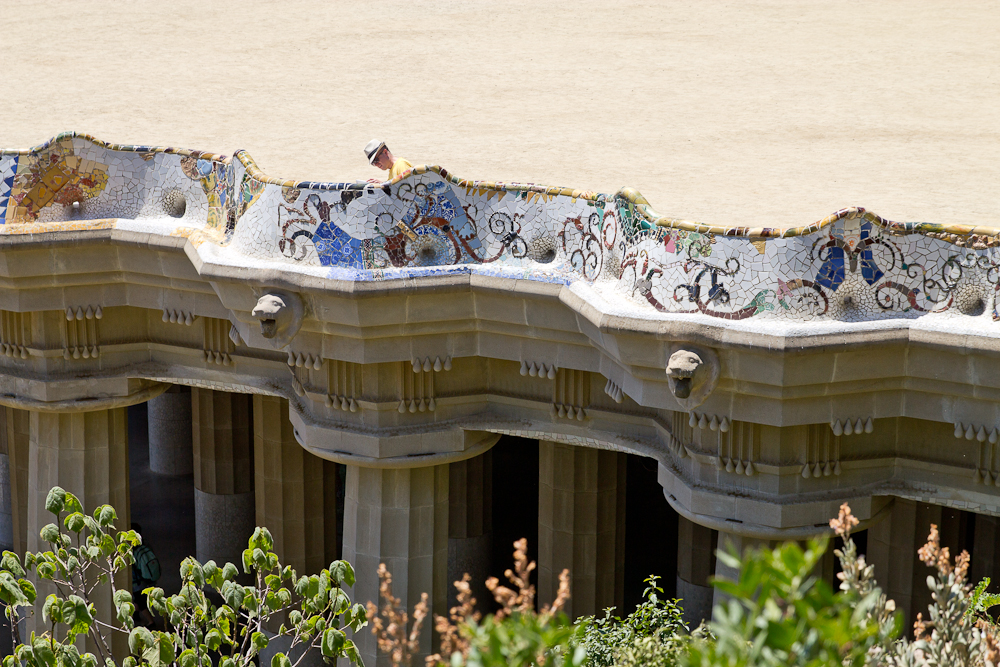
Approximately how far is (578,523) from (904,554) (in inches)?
134

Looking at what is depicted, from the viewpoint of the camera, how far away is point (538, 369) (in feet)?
37.7

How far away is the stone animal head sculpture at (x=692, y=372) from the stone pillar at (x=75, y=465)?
6.72m

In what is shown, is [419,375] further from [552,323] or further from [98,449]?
[98,449]

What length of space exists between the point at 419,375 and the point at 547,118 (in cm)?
411

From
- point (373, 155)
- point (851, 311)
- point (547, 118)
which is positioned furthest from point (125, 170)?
point (851, 311)

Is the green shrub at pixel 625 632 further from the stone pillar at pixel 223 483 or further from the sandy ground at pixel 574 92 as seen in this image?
the stone pillar at pixel 223 483

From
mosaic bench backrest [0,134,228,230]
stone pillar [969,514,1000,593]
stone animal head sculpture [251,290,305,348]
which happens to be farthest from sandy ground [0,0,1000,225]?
stone pillar [969,514,1000,593]

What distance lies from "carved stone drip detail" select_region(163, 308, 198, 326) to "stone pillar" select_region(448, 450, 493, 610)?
17.7 ft

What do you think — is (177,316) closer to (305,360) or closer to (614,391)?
(305,360)

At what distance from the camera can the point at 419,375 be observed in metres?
11.9

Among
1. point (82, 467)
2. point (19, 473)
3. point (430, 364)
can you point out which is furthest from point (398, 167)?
point (19, 473)

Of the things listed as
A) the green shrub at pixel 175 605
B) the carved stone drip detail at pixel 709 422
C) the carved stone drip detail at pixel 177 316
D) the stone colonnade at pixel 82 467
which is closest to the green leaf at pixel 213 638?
the green shrub at pixel 175 605

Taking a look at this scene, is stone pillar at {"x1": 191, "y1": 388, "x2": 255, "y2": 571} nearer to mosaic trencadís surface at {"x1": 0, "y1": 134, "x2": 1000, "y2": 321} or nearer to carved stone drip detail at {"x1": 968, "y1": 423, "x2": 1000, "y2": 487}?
mosaic trencadís surface at {"x1": 0, "y1": 134, "x2": 1000, "y2": 321}

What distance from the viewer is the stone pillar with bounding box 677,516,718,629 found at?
633 inches
